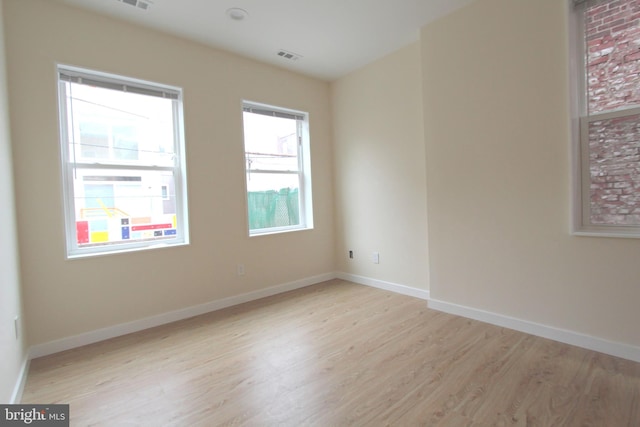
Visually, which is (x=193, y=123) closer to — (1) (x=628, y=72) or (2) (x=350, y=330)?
(2) (x=350, y=330)

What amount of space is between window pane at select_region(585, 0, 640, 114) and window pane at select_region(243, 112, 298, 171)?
10.1 ft

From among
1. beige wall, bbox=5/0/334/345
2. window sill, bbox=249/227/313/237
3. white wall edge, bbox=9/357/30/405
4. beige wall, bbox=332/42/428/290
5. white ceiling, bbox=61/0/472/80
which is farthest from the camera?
window sill, bbox=249/227/313/237

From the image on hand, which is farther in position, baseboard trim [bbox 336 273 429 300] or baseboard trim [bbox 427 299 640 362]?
baseboard trim [bbox 336 273 429 300]

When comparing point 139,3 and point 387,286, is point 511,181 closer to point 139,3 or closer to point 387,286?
point 387,286

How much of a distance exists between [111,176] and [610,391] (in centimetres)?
399

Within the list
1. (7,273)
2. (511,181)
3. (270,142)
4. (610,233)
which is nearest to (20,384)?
(7,273)

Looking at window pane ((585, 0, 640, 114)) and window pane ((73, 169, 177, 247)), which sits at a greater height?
window pane ((585, 0, 640, 114))

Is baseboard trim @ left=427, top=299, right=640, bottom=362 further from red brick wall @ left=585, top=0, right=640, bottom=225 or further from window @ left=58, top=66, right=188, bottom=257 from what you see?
window @ left=58, top=66, right=188, bottom=257

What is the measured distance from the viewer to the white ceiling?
2.64 m

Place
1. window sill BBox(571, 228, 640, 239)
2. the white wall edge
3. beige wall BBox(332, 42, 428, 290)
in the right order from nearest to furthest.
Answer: the white wall edge → window sill BBox(571, 228, 640, 239) → beige wall BBox(332, 42, 428, 290)

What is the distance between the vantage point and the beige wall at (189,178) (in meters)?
2.40

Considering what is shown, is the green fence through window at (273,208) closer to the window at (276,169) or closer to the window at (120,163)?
the window at (276,169)

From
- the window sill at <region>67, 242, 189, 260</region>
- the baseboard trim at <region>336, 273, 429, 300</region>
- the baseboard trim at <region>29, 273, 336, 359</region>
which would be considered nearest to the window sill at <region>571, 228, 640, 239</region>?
the baseboard trim at <region>336, 273, 429, 300</region>

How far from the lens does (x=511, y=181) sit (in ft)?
8.50
